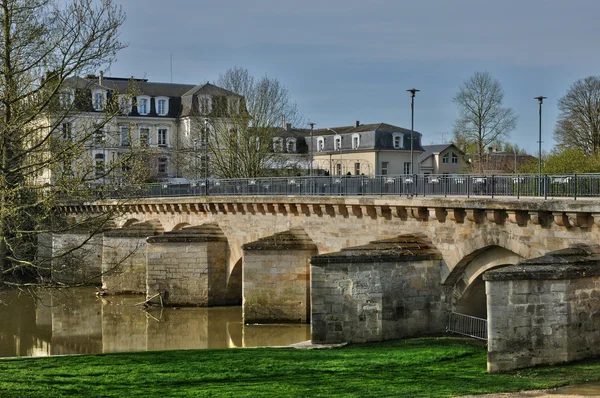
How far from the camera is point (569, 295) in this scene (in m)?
16.7

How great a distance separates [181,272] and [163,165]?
2626cm

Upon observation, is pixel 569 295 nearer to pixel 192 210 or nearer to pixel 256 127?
pixel 192 210

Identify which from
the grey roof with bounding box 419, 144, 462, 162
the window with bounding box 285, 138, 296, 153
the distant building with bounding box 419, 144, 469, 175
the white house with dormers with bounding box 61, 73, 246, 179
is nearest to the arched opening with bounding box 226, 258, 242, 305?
the white house with dormers with bounding box 61, 73, 246, 179

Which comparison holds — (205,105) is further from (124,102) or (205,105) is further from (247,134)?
(124,102)

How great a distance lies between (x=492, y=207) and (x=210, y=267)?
17866mm

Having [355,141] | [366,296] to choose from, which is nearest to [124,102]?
[366,296]

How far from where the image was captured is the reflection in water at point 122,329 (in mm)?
27766

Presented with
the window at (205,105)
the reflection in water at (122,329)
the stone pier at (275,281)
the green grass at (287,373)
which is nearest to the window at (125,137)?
the green grass at (287,373)

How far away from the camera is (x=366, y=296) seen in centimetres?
2267

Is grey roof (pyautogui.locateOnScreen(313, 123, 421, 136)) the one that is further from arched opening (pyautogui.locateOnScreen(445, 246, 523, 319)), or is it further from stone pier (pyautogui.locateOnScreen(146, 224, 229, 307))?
arched opening (pyautogui.locateOnScreen(445, 246, 523, 319))

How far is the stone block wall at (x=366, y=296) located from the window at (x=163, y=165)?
3808 cm

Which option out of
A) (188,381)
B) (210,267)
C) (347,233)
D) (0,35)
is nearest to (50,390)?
(188,381)

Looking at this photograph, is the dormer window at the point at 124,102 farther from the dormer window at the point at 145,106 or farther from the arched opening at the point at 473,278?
the dormer window at the point at 145,106

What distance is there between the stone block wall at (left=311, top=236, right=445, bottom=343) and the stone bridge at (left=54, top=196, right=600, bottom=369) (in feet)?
0.09
